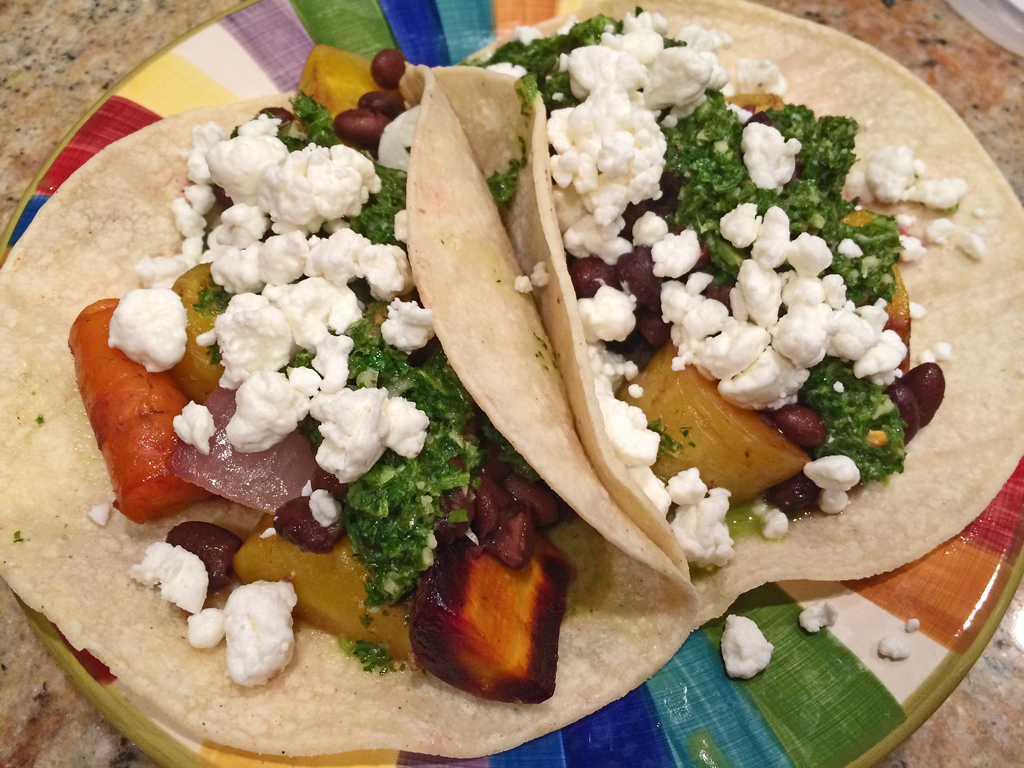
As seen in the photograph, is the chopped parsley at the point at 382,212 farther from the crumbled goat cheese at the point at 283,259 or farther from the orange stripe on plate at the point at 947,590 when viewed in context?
the orange stripe on plate at the point at 947,590

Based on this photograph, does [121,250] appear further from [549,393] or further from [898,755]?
[898,755]

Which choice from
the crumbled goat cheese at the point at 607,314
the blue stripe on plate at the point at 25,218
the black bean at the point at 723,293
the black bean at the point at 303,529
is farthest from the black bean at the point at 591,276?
the blue stripe on plate at the point at 25,218

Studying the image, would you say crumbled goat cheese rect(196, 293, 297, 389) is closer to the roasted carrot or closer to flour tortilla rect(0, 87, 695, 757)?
the roasted carrot

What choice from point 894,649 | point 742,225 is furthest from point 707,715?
point 742,225

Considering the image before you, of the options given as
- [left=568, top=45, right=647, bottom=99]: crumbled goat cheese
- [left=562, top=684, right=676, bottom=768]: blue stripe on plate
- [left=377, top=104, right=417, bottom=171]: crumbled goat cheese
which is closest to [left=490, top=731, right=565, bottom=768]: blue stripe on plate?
[left=562, top=684, right=676, bottom=768]: blue stripe on plate

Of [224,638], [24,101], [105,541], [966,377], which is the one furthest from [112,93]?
[966,377]

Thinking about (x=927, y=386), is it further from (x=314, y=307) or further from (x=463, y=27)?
(x=463, y=27)
